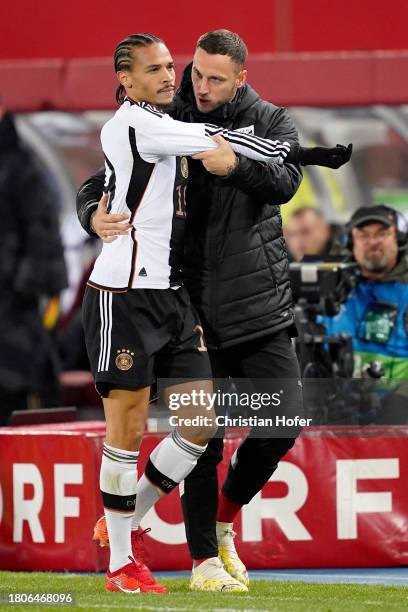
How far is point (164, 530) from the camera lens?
23.8 feet

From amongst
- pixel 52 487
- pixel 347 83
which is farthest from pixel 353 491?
pixel 347 83

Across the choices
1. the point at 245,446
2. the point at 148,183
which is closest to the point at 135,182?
the point at 148,183

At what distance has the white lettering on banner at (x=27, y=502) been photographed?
23.9 feet

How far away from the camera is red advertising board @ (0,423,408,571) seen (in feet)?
23.8

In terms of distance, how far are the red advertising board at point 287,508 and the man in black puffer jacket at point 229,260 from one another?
1.21m

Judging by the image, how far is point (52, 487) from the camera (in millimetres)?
7285

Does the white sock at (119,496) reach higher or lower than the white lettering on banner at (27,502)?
higher

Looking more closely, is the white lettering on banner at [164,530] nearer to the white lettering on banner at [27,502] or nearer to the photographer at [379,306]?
the white lettering on banner at [27,502]

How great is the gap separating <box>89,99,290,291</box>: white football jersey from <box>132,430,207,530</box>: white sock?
1.89ft

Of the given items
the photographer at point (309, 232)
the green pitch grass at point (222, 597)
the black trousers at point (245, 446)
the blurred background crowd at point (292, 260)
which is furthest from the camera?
the photographer at point (309, 232)

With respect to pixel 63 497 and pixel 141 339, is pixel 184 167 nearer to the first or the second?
pixel 141 339

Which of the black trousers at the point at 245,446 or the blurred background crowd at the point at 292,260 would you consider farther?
the blurred background crowd at the point at 292,260

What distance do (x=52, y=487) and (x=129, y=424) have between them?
171cm

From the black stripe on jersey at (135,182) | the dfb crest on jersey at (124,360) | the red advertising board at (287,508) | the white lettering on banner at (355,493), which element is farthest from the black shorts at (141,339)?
the white lettering on banner at (355,493)
